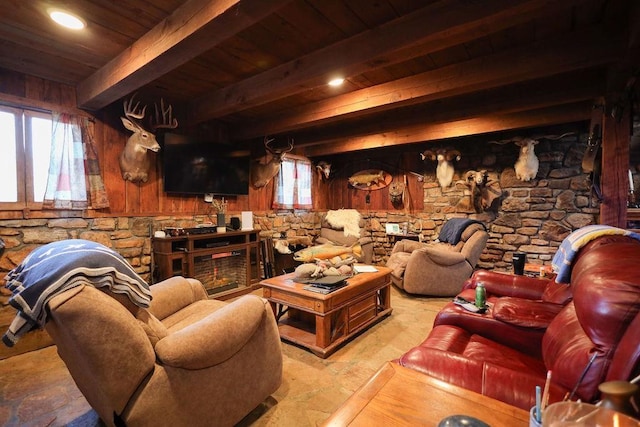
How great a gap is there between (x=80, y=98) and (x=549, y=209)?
19.3ft

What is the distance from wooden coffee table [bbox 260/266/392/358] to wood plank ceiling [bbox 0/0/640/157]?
5.57 feet

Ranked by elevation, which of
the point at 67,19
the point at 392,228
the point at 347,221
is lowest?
Result: the point at 392,228

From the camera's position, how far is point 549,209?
434cm

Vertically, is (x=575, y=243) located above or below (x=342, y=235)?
above

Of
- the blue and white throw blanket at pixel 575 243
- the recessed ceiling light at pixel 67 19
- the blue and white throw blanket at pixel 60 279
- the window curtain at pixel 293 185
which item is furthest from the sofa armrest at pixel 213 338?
the window curtain at pixel 293 185

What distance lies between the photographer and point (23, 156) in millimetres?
2701

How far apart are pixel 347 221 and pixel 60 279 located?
184 inches

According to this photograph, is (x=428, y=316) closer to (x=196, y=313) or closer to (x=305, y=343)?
(x=305, y=343)

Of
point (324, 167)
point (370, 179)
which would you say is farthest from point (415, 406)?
point (324, 167)

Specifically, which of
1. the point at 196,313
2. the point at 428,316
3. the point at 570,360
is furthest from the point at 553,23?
the point at 196,313

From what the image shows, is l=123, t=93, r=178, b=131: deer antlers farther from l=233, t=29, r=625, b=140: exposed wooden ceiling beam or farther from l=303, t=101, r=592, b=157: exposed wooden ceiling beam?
l=303, t=101, r=592, b=157: exposed wooden ceiling beam

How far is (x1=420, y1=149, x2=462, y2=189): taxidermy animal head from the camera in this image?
16.0 feet

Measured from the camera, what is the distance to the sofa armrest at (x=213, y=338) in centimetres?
128

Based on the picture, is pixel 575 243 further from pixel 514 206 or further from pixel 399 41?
pixel 514 206
